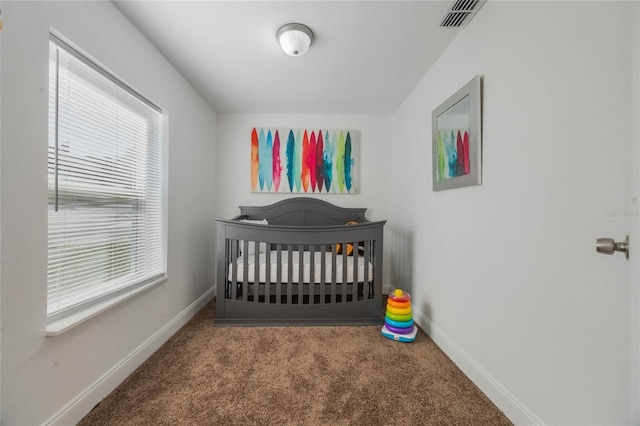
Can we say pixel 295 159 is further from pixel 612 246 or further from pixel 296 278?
pixel 612 246

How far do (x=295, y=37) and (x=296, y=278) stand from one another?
5.99ft

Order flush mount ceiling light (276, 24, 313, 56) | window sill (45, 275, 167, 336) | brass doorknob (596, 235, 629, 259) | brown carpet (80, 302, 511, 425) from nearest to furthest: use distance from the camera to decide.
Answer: brass doorknob (596, 235, 629, 259)
window sill (45, 275, 167, 336)
brown carpet (80, 302, 511, 425)
flush mount ceiling light (276, 24, 313, 56)

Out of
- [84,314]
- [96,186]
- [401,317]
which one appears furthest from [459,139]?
[84,314]

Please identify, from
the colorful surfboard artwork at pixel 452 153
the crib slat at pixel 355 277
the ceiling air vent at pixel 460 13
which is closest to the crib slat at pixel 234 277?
the crib slat at pixel 355 277

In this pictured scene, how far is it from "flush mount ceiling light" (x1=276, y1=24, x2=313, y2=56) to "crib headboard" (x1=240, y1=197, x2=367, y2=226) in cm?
160

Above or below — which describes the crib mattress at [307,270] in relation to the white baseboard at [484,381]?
above

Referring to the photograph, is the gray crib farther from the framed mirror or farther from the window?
the framed mirror

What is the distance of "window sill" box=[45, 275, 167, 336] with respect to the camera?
3.24ft

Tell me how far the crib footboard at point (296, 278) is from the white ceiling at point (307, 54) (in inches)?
51.7

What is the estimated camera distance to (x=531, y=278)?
3.43 feet

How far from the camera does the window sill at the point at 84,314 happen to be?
99cm

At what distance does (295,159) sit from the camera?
9.59ft

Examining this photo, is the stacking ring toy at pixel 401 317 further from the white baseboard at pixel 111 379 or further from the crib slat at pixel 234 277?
the white baseboard at pixel 111 379

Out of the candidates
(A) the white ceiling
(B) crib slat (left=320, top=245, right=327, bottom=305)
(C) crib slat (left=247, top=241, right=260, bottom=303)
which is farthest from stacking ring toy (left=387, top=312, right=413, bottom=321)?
(A) the white ceiling
